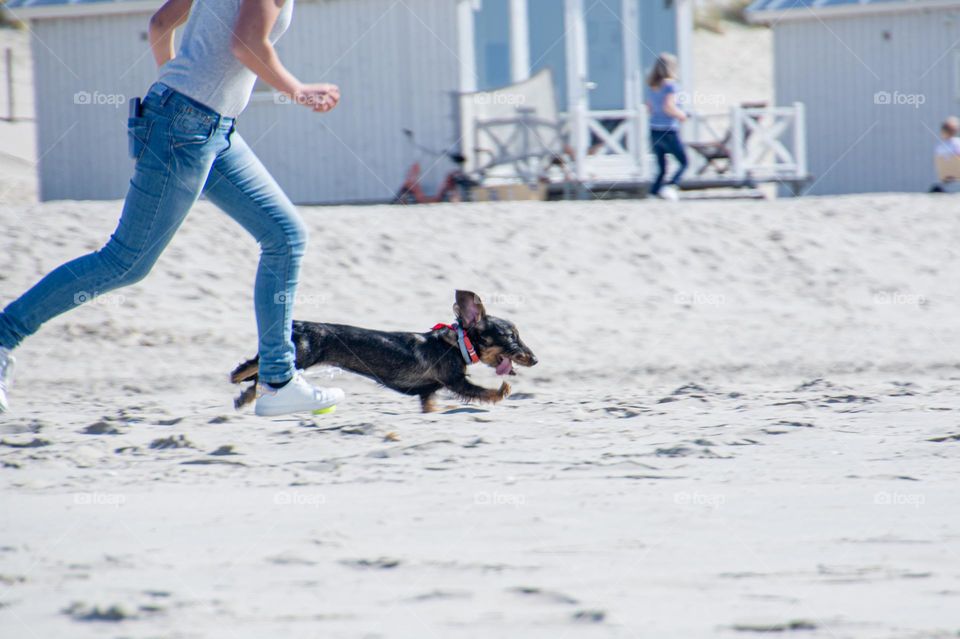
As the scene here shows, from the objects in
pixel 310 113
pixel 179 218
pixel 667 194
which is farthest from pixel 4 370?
pixel 310 113

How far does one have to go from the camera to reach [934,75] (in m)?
17.9

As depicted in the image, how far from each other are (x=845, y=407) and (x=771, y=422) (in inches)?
26.4

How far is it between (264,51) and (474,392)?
2.39 meters

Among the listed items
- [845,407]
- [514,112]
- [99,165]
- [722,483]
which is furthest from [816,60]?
[722,483]

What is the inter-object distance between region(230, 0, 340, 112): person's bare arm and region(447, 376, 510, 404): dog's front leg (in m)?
2.13

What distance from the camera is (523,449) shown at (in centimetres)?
473

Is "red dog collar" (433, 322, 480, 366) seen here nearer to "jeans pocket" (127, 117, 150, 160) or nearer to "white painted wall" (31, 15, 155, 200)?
"jeans pocket" (127, 117, 150, 160)

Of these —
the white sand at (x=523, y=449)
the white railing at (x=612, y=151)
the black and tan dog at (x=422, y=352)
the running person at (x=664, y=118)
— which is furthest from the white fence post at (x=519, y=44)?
the black and tan dog at (x=422, y=352)

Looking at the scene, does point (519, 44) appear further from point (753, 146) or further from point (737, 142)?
point (753, 146)

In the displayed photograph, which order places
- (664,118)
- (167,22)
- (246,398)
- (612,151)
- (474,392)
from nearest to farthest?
(167,22) → (246,398) → (474,392) → (664,118) → (612,151)

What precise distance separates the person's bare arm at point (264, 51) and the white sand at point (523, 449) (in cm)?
131

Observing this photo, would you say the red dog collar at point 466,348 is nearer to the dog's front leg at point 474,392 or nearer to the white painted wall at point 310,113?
the dog's front leg at point 474,392

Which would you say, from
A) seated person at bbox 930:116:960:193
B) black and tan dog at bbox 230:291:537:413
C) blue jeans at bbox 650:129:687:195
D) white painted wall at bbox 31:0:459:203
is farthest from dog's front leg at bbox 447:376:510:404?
seated person at bbox 930:116:960:193

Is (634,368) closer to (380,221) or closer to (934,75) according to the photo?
(380,221)
